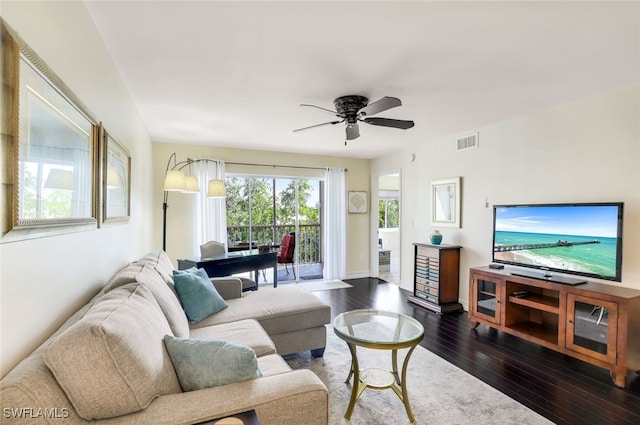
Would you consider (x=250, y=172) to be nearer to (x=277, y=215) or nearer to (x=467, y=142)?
(x=277, y=215)

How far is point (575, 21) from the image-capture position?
1.70m

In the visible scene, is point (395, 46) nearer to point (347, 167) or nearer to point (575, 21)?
point (575, 21)

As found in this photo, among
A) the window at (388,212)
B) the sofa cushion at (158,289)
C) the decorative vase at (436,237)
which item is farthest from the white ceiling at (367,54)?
the window at (388,212)

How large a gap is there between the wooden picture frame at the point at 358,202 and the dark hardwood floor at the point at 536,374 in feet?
8.80

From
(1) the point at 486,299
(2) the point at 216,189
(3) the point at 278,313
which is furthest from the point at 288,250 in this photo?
(1) the point at 486,299

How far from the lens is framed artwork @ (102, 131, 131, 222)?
1.89 meters

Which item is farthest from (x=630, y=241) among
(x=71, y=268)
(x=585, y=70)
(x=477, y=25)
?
(x=71, y=268)

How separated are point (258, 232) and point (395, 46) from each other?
4.66 metres

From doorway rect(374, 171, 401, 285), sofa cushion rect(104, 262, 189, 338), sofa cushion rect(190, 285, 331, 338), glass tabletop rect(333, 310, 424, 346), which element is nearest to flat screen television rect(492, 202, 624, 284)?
glass tabletop rect(333, 310, 424, 346)

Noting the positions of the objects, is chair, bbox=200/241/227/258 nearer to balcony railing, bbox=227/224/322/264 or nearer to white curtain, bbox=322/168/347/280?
balcony railing, bbox=227/224/322/264

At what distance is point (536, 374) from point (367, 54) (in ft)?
9.20

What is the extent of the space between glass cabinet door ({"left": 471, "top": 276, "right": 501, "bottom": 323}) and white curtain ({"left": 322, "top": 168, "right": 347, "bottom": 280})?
2756 millimetres

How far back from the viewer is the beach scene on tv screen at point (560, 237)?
8.52ft

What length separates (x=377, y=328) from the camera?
238 centimetres
